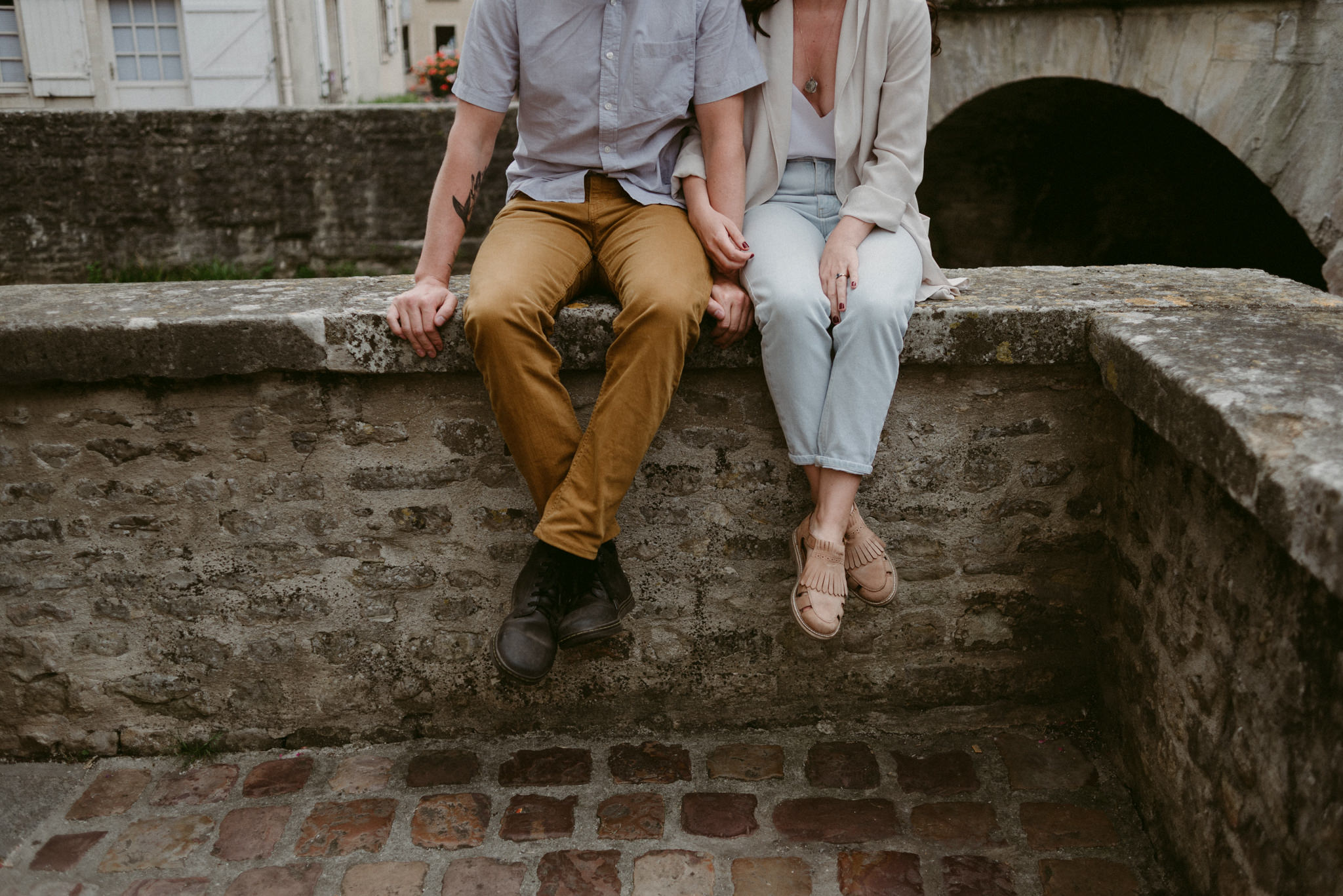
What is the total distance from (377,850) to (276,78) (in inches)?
503

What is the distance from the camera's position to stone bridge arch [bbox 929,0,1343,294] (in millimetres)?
4391

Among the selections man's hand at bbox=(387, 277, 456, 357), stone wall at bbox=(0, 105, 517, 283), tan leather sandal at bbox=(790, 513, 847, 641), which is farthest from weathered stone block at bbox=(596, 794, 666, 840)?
stone wall at bbox=(0, 105, 517, 283)

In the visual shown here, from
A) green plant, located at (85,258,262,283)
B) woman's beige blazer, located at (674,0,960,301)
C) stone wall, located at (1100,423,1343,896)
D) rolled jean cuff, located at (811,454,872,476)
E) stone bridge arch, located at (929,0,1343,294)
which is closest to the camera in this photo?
stone wall, located at (1100,423,1343,896)

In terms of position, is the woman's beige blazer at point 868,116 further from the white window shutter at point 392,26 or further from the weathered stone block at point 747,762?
the white window shutter at point 392,26

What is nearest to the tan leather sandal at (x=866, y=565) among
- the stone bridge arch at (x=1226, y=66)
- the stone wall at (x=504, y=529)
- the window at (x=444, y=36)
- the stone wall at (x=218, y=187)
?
the stone wall at (x=504, y=529)

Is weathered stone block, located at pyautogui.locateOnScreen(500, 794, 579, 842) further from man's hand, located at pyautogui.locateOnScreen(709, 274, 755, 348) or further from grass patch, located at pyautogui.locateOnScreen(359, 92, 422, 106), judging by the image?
grass patch, located at pyautogui.locateOnScreen(359, 92, 422, 106)

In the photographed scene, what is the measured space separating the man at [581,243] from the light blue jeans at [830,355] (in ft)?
0.38

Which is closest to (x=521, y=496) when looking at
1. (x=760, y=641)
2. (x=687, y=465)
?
(x=687, y=465)

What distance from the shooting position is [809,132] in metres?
2.39

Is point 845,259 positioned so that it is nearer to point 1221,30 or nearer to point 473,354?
point 473,354

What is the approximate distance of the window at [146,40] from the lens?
A: 1211 cm

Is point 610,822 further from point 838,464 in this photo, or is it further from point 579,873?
point 838,464

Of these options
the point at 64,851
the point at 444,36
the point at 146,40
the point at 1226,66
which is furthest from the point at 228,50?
the point at 444,36

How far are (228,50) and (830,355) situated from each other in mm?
12685
